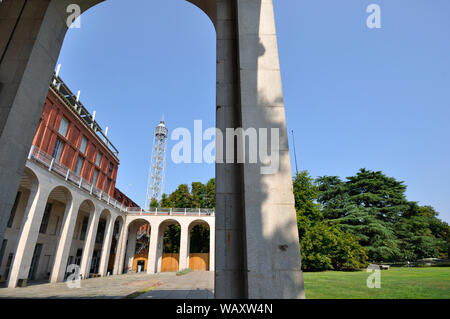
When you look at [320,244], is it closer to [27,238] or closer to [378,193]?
[378,193]

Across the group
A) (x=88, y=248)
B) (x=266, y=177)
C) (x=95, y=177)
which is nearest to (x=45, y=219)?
(x=88, y=248)

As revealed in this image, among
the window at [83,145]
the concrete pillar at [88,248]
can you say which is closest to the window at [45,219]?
the concrete pillar at [88,248]

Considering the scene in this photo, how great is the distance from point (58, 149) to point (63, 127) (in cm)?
211

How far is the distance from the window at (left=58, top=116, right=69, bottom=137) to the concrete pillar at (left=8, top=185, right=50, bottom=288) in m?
7.66

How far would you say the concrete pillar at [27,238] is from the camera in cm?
1329

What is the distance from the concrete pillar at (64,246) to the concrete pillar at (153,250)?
42.1 feet

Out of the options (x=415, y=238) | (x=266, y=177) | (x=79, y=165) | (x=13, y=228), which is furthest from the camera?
(x=415, y=238)

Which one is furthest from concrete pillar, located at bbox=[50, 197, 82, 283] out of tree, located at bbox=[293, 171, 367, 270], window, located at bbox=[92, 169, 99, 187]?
tree, located at bbox=[293, 171, 367, 270]

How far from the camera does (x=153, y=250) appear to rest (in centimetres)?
2988

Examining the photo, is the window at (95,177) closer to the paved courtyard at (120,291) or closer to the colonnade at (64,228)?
the colonnade at (64,228)
